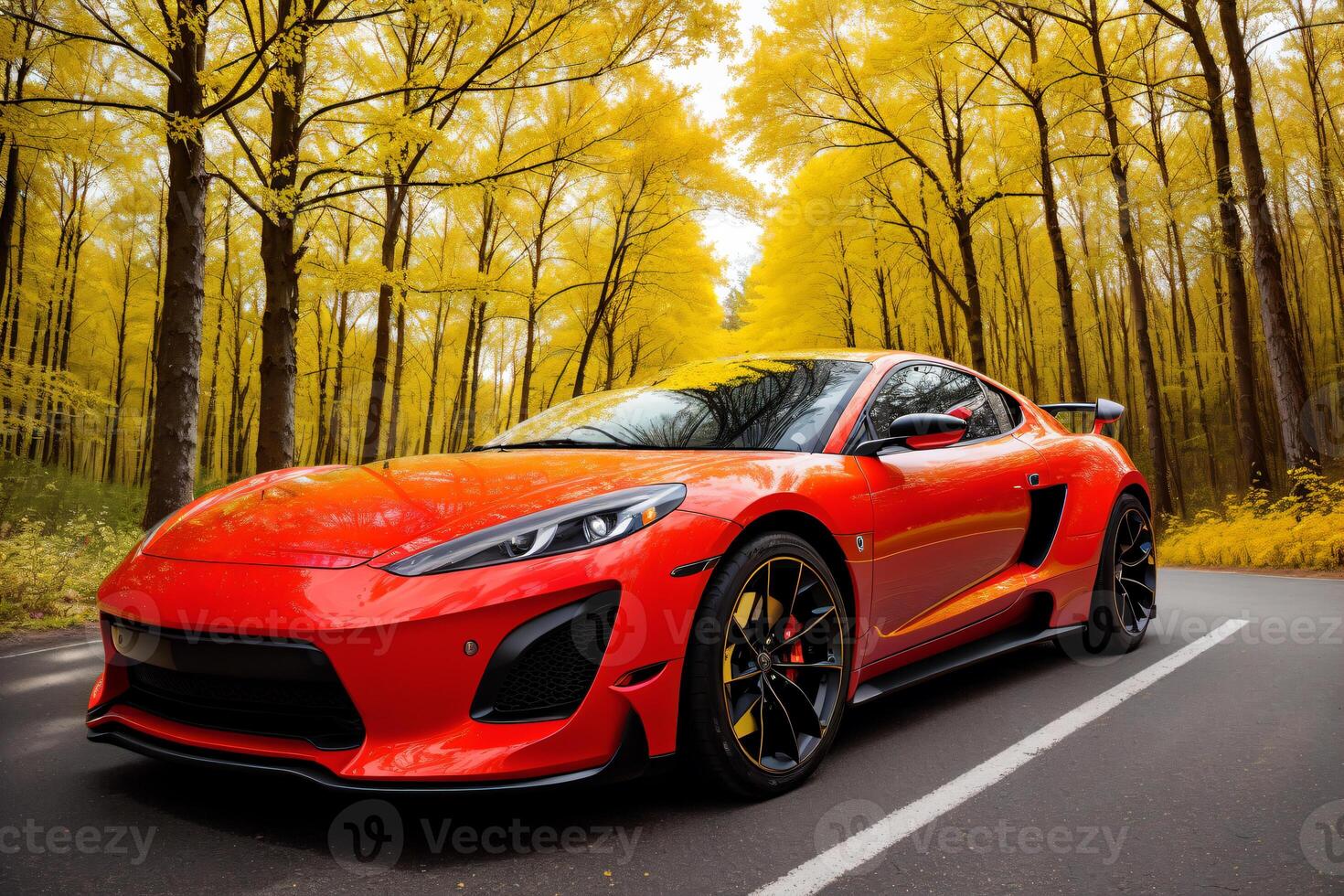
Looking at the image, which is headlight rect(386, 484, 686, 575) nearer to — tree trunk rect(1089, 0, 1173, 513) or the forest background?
Answer: the forest background

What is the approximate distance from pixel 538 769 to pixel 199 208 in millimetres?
6287

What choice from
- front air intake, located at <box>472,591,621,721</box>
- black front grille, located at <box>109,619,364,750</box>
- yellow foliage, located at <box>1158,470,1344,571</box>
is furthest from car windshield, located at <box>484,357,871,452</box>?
yellow foliage, located at <box>1158,470,1344,571</box>

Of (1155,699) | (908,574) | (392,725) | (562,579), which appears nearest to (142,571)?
(392,725)

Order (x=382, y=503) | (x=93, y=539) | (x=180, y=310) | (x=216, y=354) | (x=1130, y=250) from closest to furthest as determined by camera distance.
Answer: (x=382, y=503)
(x=180, y=310)
(x=93, y=539)
(x=1130, y=250)
(x=216, y=354)

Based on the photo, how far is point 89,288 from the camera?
20.3 meters

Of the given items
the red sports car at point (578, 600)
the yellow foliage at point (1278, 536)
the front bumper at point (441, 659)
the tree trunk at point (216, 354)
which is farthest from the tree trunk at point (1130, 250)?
the tree trunk at point (216, 354)

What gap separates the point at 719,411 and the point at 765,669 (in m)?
1.11

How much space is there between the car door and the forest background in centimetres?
504

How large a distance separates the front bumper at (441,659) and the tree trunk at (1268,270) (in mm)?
10869

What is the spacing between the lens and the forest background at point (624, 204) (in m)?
7.59

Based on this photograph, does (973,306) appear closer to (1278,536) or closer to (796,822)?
(1278,536)

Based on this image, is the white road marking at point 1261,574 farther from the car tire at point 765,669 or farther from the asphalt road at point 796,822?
the car tire at point 765,669

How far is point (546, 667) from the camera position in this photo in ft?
6.45

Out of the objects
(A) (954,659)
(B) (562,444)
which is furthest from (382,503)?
(A) (954,659)
